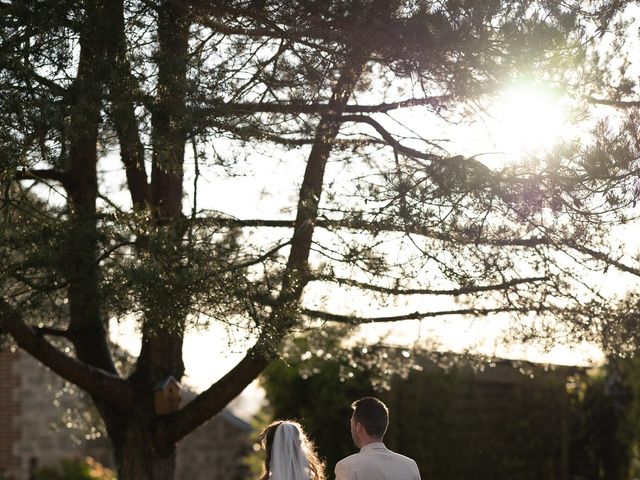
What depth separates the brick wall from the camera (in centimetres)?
1572

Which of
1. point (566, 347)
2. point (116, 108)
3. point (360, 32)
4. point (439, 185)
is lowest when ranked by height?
point (566, 347)

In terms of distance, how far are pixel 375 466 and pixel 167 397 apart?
145 inches

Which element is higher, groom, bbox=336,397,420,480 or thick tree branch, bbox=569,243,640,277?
thick tree branch, bbox=569,243,640,277

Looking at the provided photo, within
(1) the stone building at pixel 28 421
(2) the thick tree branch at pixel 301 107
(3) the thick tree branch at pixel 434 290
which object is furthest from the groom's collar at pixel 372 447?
(1) the stone building at pixel 28 421

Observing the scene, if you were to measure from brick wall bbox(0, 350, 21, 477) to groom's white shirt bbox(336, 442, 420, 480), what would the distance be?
11784 millimetres

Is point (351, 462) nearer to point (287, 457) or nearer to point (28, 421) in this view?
point (287, 457)

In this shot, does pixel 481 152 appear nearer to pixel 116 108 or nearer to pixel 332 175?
pixel 332 175

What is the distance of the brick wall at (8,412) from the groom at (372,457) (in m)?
11.7

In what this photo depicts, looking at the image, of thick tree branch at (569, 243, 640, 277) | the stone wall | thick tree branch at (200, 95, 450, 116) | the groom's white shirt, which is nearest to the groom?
the groom's white shirt

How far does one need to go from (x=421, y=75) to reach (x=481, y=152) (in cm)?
63

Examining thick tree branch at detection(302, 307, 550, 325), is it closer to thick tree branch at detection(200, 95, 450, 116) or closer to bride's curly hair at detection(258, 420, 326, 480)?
thick tree branch at detection(200, 95, 450, 116)

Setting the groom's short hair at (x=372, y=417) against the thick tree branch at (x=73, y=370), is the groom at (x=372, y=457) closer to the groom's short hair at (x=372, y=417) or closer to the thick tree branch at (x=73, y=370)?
the groom's short hair at (x=372, y=417)

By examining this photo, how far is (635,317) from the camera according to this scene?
715cm

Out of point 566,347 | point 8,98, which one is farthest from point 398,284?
point 8,98
